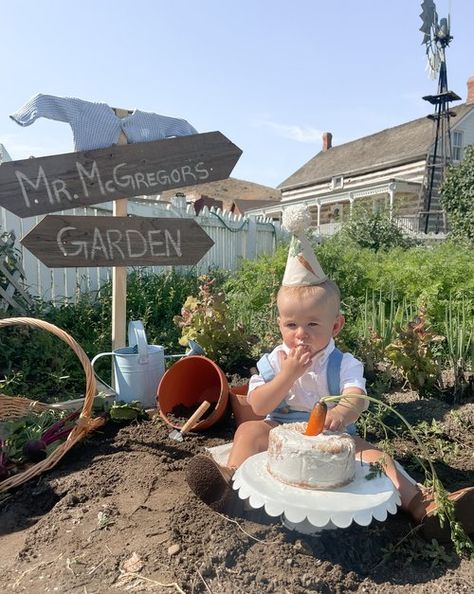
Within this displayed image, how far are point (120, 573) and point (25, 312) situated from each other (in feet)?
11.0

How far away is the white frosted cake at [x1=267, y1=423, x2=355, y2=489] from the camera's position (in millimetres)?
1341

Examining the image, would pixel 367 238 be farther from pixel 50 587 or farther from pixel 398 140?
pixel 398 140

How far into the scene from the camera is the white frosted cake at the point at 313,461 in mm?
1341

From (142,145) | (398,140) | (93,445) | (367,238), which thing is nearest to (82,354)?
(93,445)

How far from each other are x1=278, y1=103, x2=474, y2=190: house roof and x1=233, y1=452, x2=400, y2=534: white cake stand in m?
20.0

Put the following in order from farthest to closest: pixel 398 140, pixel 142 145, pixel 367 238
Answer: pixel 398 140, pixel 367 238, pixel 142 145

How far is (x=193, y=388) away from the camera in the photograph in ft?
9.12

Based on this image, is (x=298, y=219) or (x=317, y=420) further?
(x=298, y=219)

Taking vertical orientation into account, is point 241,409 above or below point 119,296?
below

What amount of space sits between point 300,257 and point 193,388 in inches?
51.7

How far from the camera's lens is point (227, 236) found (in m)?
8.30

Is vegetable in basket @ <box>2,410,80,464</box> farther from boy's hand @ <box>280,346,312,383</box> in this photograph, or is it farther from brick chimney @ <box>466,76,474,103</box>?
brick chimney @ <box>466,76,474,103</box>

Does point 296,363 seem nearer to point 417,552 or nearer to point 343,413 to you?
point 343,413

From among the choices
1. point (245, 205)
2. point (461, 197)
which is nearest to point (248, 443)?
point (461, 197)
